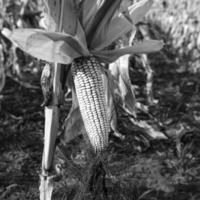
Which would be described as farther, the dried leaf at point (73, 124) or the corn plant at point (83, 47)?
the dried leaf at point (73, 124)

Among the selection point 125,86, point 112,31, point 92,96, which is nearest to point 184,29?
point 125,86

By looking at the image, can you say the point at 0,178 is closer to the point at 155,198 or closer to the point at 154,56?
the point at 155,198

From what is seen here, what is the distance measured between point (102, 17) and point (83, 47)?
0.13m

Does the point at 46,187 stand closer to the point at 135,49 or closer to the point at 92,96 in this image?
the point at 92,96

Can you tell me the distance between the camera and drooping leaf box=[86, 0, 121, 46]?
1306mm

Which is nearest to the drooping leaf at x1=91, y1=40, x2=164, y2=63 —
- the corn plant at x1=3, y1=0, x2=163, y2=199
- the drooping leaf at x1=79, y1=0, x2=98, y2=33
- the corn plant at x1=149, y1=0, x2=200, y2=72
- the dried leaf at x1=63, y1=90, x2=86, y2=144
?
the corn plant at x1=3, y1=0, x2=163, y2=199

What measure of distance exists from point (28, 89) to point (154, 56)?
7.18ft

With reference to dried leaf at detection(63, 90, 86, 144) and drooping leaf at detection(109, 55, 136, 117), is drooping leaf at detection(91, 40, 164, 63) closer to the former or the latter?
dried leaf at detection(63, 90, 86, 144)

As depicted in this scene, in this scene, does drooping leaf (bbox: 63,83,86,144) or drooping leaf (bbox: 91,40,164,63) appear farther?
drooping leaf (bbox: 63,83,86,144)

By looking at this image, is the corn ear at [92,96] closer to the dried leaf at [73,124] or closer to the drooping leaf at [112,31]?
the drooping leaf at [112,31]

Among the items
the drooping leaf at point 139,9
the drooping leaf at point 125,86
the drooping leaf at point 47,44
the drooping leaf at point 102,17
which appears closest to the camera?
the drooping leaf at point 47,44

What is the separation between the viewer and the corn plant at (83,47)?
1.24 m

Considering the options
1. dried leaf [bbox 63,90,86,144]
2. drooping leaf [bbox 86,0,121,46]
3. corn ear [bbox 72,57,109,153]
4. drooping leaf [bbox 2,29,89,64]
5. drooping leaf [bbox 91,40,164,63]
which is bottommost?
dried leaf [bbox 63,90,86,144]

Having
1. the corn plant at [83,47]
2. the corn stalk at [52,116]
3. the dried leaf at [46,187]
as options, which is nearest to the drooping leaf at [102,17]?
the corn plant at [83,47]
